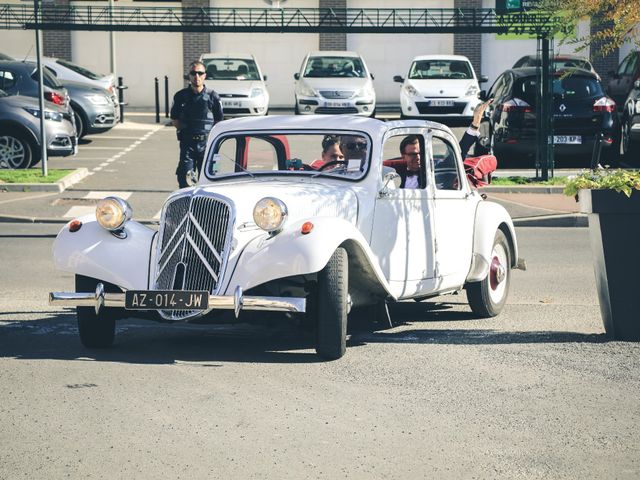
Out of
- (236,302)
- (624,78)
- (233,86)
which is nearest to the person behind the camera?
(236,302)

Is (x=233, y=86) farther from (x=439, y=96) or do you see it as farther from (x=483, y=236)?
(x=483, y=236)

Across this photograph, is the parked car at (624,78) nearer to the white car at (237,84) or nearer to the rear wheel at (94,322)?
the white car at (237,84)

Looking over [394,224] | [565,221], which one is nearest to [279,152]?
[394,224]

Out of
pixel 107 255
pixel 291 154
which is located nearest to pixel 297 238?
pixel 107 255

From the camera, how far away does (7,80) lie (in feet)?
72.5

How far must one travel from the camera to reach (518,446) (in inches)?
251

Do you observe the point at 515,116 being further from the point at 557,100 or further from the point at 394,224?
the point at 394,224

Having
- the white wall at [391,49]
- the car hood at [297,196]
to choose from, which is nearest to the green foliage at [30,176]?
the car hood at [297,196]

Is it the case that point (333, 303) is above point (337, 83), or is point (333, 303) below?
below

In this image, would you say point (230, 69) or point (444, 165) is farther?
point (230, 69)

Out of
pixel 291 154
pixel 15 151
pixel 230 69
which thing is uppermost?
pixel 230 69

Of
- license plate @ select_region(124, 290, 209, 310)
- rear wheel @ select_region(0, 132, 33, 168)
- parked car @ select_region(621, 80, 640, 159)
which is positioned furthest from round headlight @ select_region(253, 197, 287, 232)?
parked car @ select_region(621, 80, 640, 159)

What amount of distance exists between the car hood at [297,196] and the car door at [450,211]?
3.14 ft

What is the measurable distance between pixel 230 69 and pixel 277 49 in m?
8.50
